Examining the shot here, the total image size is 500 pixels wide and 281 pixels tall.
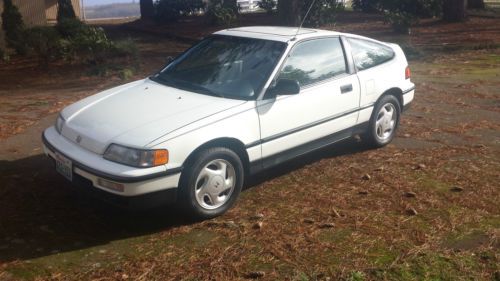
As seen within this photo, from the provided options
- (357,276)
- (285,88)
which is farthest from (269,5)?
(357,276)

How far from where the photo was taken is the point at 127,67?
11938 mm

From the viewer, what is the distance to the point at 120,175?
4.00 meters

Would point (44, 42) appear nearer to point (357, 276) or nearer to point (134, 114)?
point (134, 114)

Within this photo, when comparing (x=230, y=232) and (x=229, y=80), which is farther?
(x=229, y=80)

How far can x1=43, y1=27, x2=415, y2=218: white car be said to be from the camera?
164 inches

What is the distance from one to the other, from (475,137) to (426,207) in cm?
257

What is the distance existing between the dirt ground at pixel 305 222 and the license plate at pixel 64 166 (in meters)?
0.37

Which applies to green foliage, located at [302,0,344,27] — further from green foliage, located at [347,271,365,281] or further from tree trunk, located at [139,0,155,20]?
green foliage, located at [347,271,365,281]

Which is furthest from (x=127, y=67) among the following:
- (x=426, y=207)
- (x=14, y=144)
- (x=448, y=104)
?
(x=426, y=207)

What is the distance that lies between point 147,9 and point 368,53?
22.1 metres

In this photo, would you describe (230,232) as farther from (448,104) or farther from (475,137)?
(448,104)

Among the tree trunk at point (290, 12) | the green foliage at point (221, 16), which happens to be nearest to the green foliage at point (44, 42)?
the tree trunk at point (290, 12)

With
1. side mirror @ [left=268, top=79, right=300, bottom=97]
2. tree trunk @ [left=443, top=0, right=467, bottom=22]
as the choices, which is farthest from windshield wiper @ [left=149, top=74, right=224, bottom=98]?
tree trunk @ [left=443, top=0, right=467, bottom=22]

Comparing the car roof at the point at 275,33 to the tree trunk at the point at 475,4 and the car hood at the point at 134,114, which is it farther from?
the tree trunk at the point at 475,4
